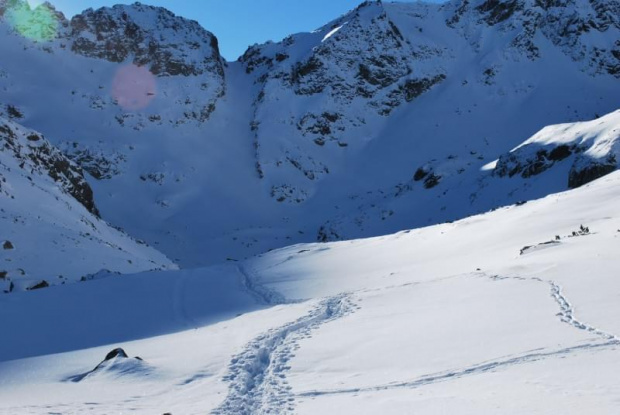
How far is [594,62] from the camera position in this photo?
84.1 metres

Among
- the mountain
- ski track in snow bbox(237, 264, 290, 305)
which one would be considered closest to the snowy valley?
ski track in snow bbox(237, 264, 290, 305)

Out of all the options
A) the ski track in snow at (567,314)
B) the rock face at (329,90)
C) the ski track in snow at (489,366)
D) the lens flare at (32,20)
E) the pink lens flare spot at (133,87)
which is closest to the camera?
the ski track in snow at (489,366)

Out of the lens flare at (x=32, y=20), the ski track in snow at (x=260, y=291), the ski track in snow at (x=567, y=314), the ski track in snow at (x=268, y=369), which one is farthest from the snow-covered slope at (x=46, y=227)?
the lens flare at (x=32, y=20)

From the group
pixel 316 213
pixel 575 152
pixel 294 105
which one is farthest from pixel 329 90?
pixel 575 152

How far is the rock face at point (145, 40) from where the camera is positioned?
85.6 meters

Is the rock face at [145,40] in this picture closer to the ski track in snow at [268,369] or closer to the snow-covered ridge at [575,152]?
the snow-covered ridge at [575,152]

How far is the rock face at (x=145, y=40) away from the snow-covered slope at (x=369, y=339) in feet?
236

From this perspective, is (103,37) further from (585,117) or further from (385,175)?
(585,117)

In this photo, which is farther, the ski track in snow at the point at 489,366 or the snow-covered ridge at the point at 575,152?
the snow-covered ridge at the point at 575,152

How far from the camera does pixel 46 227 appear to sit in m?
30.1

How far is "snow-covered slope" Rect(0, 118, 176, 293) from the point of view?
25984mm

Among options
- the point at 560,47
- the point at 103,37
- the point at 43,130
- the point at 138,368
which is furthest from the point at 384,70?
the point at 138,368

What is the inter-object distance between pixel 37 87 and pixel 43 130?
34.7 feet

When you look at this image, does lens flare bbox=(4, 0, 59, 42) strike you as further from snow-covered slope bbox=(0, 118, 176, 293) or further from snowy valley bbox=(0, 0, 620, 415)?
snow-covered slope bbox=(0, 118, 176, 293)
